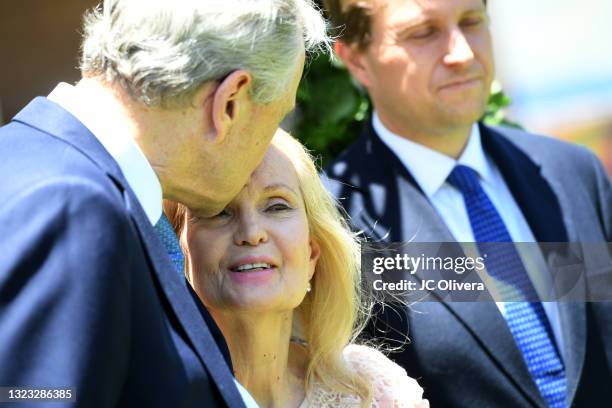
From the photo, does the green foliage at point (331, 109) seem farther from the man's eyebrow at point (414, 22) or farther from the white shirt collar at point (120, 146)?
the white shirt collar at point (120, 146)

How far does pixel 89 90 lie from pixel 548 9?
506 centimetres

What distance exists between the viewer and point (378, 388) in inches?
90.0

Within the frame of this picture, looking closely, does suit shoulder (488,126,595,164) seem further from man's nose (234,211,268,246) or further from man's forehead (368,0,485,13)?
man's nose (234,211,268,246)

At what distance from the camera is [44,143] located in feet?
5.16

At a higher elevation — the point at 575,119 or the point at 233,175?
the point at 233,175

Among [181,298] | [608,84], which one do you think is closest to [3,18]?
[181,298]

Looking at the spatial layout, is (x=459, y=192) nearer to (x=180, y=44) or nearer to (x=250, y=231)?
(x=250, y=231)

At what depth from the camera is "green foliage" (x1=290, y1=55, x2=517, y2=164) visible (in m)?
3.49

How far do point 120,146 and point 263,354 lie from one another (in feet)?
2.38

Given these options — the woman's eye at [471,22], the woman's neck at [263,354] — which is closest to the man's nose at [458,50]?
the woman's eye at [471,22]

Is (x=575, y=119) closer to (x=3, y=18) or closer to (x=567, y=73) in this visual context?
Result: (x=567, y=73)

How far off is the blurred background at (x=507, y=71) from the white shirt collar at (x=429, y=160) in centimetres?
54

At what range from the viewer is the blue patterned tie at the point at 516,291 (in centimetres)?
266

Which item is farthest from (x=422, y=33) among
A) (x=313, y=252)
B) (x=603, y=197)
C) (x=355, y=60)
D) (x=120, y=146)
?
(x=120, y=146)
